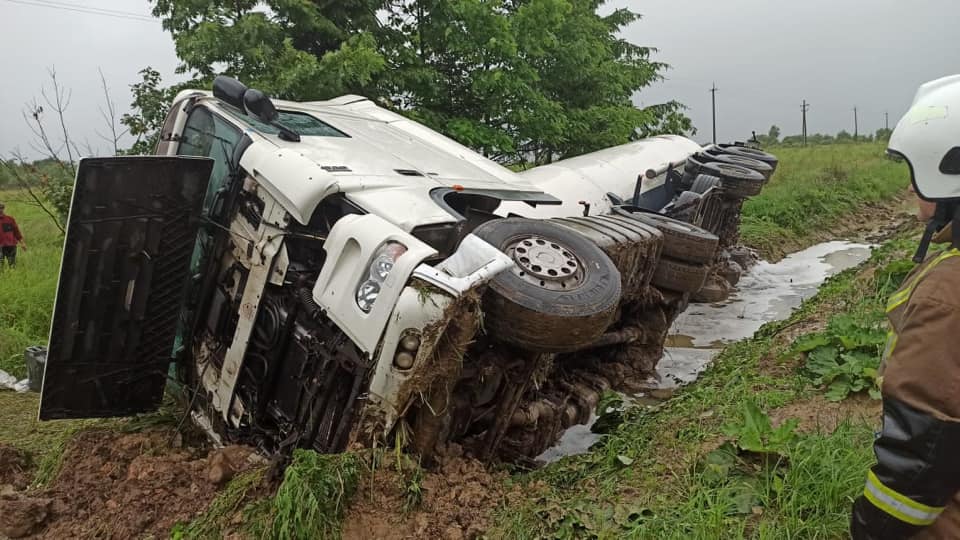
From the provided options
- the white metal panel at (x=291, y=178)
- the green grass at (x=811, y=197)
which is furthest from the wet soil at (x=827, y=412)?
the green grass at (x=811, y=197)

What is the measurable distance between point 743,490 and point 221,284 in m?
2.57

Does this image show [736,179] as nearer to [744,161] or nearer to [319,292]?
[744,161]

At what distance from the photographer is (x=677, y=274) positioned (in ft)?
16.1

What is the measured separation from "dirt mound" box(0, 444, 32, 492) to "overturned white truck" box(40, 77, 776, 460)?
0.59 m

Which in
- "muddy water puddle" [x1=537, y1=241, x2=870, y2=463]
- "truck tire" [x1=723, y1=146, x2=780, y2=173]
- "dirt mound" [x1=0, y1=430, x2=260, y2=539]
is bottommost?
"dirt mound" [x1=0, y1=430, x2=260, y2=539]

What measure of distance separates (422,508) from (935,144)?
1988 millimetres

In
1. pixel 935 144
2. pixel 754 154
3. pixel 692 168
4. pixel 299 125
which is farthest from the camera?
pixel 754 154

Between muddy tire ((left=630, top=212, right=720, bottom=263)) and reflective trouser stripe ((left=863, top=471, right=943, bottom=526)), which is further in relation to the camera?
muddy tire ((left=630, top=212, right=720, bottom=263))

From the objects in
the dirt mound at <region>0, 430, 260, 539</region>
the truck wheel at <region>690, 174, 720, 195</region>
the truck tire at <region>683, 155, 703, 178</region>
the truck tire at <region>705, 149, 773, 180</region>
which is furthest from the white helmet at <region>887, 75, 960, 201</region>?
the truck tire at <region>705, 149, 773, 180</region>

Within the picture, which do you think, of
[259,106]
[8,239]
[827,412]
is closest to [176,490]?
[259,106]

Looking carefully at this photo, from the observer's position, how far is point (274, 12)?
27.7ft


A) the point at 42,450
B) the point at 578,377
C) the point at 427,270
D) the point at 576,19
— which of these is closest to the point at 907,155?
the point at 427,270

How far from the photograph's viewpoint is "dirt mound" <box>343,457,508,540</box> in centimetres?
253

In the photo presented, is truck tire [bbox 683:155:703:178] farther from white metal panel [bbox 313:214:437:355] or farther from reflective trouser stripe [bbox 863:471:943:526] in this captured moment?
reflective trouser stripe [bbox 863:471:943:526]
